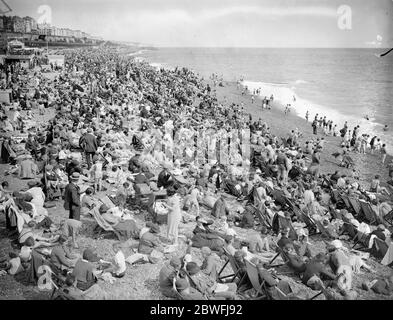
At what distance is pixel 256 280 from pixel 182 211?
11.5 ft

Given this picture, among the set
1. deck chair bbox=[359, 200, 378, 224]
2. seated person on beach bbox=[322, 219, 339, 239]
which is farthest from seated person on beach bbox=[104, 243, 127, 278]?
deck chair bbox=[359, 200, 378, 224]

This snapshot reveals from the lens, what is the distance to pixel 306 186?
1191cm

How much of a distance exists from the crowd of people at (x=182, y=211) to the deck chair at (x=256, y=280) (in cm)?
3

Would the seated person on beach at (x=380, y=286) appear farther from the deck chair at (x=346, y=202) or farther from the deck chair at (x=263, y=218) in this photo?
the deck chair at (x=346, y=202)

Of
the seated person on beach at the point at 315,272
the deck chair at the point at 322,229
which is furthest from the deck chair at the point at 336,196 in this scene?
the seated person on beach at the point at 315,272

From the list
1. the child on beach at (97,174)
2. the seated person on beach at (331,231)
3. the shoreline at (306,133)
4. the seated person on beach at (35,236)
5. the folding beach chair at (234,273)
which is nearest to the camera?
the folding beach chair at (234,273)

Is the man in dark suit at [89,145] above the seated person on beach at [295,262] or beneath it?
above

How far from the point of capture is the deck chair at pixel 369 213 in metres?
10.4

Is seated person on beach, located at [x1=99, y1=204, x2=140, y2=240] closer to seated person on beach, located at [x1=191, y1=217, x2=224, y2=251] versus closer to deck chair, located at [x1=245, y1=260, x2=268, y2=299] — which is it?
seated person on beach, located at [x1=191, y1=217, x2=224, y2=251]

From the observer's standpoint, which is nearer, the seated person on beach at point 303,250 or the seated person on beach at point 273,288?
the seated person on beach at point 273,288
